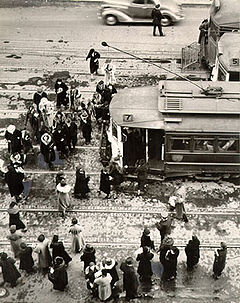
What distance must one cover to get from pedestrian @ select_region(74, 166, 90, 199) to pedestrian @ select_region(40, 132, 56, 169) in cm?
156

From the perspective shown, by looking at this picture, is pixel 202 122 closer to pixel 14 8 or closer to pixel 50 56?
pixel 50 56

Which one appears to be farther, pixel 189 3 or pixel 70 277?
pixel 189 3

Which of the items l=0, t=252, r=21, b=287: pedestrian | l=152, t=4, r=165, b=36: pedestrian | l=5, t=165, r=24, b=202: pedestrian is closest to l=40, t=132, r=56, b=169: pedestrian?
l=5, t=165, r=24, b=202: pedestrian

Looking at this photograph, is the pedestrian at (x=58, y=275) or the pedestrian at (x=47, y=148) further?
the pedestrian at (x=47, y=148)

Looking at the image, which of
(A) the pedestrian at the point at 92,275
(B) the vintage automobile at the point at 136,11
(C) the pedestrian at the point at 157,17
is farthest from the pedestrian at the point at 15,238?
(B) the vintage automobile at the point at 136,11

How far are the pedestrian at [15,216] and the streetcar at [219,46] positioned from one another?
30.2 feet

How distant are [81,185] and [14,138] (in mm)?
3129

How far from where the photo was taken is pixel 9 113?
20969mm

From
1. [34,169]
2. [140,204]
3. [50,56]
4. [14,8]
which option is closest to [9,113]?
[34,169]

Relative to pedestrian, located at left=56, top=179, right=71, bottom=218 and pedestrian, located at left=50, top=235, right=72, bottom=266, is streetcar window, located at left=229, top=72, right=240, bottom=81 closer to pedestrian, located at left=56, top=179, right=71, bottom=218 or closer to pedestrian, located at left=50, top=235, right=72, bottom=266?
pedestrian, located at left=56, top=179, right=71, bottom=218

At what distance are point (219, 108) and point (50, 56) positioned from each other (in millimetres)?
12058

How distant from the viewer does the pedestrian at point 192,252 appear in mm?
13500

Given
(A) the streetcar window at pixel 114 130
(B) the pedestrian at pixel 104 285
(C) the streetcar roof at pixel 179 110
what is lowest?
(B) the pedestrian at pixel 104 285

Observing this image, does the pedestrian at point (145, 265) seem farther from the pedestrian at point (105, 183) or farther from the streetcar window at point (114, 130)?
the streetcar window at point (114, 130)
